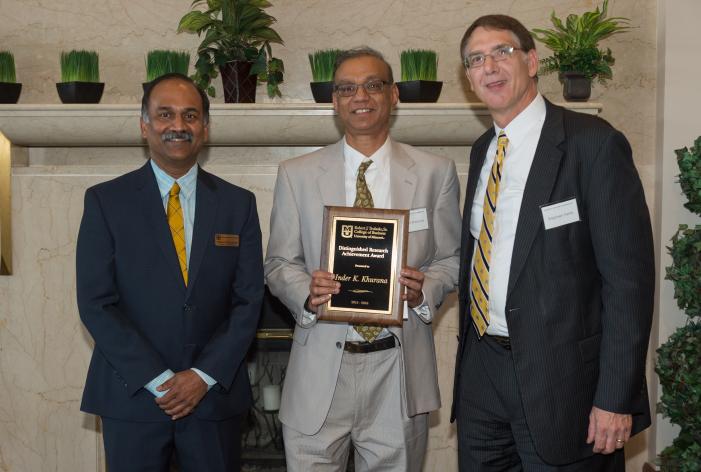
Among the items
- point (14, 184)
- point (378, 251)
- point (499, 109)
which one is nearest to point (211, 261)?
point (378, 251)

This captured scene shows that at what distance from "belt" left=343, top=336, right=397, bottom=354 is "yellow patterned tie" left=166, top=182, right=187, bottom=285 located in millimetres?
621

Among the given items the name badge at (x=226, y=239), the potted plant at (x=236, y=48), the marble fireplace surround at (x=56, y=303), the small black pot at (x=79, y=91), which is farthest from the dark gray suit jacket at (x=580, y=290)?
the small black pot at (x=79, y=91)

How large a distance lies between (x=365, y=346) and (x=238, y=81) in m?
1.79

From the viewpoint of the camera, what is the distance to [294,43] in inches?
167

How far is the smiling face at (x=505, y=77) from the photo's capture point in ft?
7.75

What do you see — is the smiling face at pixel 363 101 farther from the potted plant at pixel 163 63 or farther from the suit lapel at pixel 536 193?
the potted plant at pixel 163 63

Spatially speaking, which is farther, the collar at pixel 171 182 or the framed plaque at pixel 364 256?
the collar at pixel 171 182

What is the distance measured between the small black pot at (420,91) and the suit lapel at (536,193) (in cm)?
164

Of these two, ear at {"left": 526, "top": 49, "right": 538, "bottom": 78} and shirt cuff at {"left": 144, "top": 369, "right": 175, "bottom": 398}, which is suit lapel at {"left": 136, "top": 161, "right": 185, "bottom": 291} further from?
ear at {"left": 526, "top": 49, "right": 538, "bottom": 78}

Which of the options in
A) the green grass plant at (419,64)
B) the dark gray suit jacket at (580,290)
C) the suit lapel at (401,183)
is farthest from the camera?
the green grass plant at (419,64)

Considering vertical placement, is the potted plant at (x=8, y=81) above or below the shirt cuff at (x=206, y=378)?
above

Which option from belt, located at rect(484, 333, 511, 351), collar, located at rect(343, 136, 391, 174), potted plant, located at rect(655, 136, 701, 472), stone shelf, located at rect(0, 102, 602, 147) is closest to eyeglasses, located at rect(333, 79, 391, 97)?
collar, located at rect(343, 136, 391, 174)

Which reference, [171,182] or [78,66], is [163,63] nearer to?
[78,66]

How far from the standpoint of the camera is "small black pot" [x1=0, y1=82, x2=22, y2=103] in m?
3.88
